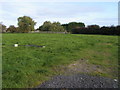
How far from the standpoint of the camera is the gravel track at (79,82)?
3.44 meters

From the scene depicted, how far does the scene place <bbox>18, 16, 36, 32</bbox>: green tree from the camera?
54.0 meters

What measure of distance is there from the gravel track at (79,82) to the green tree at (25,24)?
52037mm

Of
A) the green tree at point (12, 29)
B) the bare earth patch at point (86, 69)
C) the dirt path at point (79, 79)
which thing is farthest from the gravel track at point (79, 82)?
the green tree at point (12, 29)

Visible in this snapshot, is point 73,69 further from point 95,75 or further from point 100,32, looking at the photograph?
point 100,32

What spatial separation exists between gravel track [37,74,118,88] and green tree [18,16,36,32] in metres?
52.0

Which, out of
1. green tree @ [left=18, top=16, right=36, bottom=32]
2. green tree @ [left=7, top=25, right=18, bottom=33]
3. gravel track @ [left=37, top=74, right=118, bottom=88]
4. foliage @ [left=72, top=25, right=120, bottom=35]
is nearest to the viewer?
gravel track @ [left=37, top=74, right=118, bottom=88]

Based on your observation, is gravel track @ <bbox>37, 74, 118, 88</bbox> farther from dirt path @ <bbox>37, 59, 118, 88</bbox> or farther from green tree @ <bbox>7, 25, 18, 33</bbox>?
green tree @ <bbox>7, 25, 18, 33</bbox>

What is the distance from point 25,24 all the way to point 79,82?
175 feet

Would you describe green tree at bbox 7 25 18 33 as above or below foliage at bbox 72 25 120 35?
above

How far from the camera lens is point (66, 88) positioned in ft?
10.9

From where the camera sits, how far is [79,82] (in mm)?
3623

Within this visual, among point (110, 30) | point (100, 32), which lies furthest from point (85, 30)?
point (110, 30)

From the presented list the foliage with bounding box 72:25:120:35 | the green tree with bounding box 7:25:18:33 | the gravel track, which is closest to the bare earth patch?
the gravel track

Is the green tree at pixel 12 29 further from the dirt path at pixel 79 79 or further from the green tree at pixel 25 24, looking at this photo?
the dirt path at pixel 79 79
